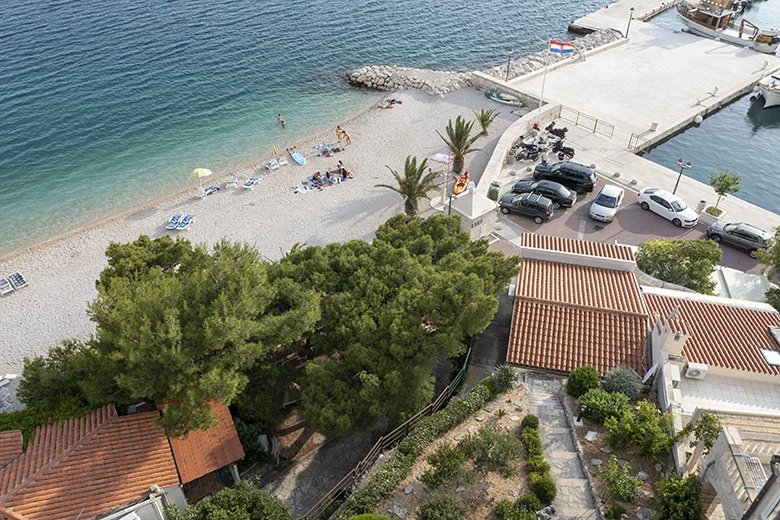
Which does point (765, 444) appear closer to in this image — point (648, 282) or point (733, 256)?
point (648, 282)

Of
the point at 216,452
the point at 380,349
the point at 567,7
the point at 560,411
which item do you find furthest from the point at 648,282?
the point at 567,7

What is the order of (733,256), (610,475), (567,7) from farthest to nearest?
1. (567,7)
2. (733,256)
3. (610,475)

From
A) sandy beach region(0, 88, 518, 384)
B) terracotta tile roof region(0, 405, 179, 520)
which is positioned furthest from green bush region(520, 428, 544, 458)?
sandy beach region(0, 88, 518, 384)

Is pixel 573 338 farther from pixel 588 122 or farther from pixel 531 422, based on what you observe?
pixel 588 122

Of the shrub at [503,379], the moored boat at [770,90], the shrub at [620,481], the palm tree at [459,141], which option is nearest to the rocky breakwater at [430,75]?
the palm tree at [459,141]

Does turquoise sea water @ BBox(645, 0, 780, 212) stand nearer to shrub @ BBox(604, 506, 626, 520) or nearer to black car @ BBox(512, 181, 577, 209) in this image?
black car @ BBox(512, 181, 577, 209)

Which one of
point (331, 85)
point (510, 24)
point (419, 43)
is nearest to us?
point (331, 85)
